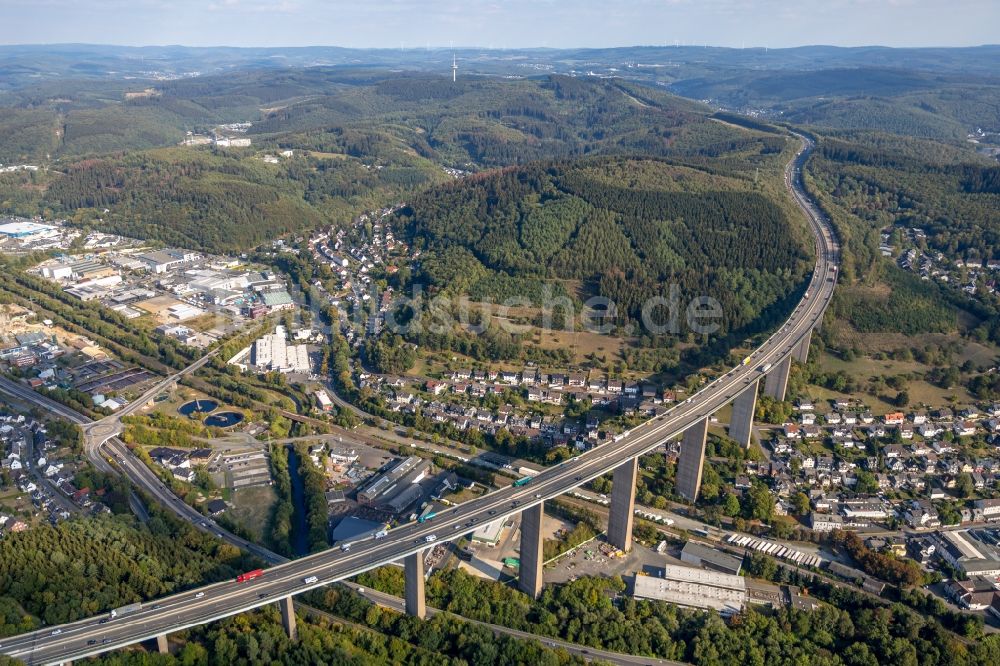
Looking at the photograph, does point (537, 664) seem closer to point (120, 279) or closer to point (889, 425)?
point (889, 425)

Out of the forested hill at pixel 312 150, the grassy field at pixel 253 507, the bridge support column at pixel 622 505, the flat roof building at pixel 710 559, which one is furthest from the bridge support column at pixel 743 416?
the forested hill at pixel 312 150

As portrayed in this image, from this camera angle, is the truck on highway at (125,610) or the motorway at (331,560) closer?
the motorway at (331,560)

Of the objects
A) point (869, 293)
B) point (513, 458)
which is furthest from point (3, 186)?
point (869, 293)

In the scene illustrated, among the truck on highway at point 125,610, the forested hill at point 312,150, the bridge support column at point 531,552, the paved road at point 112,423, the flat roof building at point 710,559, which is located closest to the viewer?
the truck on highway at point 125,610

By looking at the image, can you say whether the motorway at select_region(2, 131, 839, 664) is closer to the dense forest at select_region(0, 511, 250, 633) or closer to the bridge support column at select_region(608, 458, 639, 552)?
the bridge support column at select_region(608, 458, 639, 552)

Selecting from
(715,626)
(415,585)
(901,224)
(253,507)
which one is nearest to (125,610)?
(415,585)

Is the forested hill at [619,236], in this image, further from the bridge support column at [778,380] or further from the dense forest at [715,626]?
the dense forest at [715,626]

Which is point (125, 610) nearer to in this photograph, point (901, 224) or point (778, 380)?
point (778, 380)
